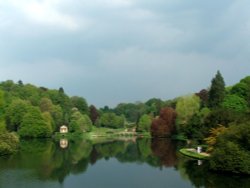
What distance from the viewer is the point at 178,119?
83000mm

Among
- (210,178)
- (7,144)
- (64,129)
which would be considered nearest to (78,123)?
(64,129)

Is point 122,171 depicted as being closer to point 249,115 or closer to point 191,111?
point 249,115

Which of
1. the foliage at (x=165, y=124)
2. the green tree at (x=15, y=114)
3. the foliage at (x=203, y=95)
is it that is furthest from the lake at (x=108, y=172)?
the foliage at (x=203, y=95)

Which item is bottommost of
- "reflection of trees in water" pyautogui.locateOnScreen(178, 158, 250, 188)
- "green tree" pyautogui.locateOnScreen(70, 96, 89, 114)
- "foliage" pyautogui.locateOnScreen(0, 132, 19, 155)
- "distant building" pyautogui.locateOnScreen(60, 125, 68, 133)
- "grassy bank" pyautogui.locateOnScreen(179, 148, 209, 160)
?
"reflection of trees in water" pyautogui.locateOnScreen(178, 158, 250, 188)

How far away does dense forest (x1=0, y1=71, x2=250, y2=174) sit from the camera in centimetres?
3569

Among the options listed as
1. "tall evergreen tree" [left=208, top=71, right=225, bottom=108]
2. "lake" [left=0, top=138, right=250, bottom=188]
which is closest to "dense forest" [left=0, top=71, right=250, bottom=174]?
"tall evergreen tree" [left=208, top=71, right=225, bottom=108]

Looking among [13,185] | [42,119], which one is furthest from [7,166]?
[42,119]

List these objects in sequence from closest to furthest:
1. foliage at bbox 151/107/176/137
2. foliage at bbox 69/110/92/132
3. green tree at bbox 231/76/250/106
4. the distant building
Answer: green tree at bbox 231/76/250/106, foliage at bbox 151/107/176/137, foliage at bbox 69/110/92/132, the distant building

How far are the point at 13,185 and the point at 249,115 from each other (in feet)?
79.5

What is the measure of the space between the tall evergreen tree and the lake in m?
26.3

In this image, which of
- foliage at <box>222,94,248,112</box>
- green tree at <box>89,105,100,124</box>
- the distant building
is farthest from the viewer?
green tree at <box>89,105,100,124</box>

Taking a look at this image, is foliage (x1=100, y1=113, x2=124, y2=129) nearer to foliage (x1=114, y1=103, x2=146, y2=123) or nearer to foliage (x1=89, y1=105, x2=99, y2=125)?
foliage (x1=89, y1=105, x2=99, y2=125)

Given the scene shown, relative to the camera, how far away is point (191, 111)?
8275 cm

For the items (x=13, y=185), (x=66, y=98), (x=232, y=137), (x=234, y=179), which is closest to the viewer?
(x=13, y=185)
